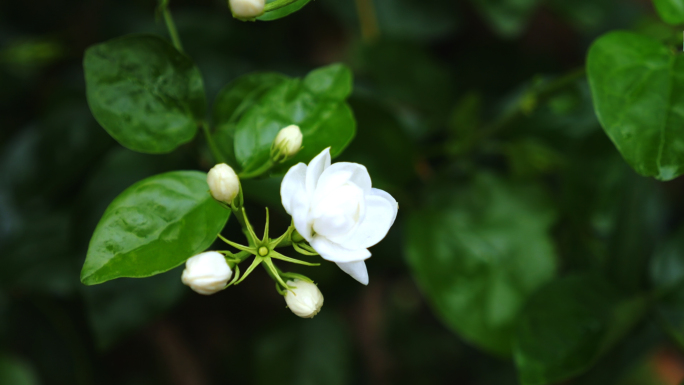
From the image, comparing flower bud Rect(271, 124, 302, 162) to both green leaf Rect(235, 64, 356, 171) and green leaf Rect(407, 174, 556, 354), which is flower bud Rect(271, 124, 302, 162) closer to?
green leaf Rect(235, 64, 356, 171)

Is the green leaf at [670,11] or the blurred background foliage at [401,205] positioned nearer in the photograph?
the green leaf at [670,11]

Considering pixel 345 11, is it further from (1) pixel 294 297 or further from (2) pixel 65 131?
(1) pixel 294 297

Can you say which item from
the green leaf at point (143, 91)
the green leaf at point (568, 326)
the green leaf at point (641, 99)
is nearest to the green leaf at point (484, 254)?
the green leaf at point (568, 326)

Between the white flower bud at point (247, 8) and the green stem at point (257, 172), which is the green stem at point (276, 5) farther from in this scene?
the green stem at point (257, 172)

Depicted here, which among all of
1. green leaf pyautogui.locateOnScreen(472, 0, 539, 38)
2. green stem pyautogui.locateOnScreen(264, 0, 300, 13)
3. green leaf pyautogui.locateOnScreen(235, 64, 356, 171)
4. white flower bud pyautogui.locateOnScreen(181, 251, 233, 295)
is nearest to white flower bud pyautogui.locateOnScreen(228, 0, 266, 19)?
green stem pyautogui.locateOnScreen(264, 0, 300, 13)

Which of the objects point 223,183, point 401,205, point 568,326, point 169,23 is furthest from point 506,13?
point 223,183
